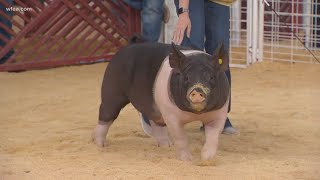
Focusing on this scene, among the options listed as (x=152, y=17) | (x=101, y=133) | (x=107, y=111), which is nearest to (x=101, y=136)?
(x=101, y=133)

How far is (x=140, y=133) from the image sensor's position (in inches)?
215

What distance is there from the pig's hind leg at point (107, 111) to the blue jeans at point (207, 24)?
63 cm

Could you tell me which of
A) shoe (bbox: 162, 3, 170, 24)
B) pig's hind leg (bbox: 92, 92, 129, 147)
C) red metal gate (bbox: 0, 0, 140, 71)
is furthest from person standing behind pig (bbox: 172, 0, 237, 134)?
red metal gate (bbox: 0, 0, 140, 71)

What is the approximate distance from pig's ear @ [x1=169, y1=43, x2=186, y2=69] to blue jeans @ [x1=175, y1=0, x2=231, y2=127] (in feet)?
2.77

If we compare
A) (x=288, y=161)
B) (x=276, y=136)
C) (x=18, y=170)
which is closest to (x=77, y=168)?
(x=18, y=170)

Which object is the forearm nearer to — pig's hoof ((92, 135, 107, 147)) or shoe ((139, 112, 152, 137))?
shoe ((139, 112, 152, 137))

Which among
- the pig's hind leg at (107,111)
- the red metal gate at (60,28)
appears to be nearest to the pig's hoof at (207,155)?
the pig's hind leg at (107,111)

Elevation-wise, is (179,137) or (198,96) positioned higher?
(198,96)

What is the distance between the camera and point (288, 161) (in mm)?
4438

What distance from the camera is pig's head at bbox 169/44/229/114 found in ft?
13.7

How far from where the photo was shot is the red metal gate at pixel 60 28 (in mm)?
8438

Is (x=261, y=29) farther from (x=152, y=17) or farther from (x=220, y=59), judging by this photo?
(x=220, y=59)

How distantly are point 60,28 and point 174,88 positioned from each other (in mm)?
4758

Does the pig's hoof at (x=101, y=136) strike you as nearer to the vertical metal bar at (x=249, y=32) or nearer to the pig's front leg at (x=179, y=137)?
the pig's front leg at (x=179, y=137)
